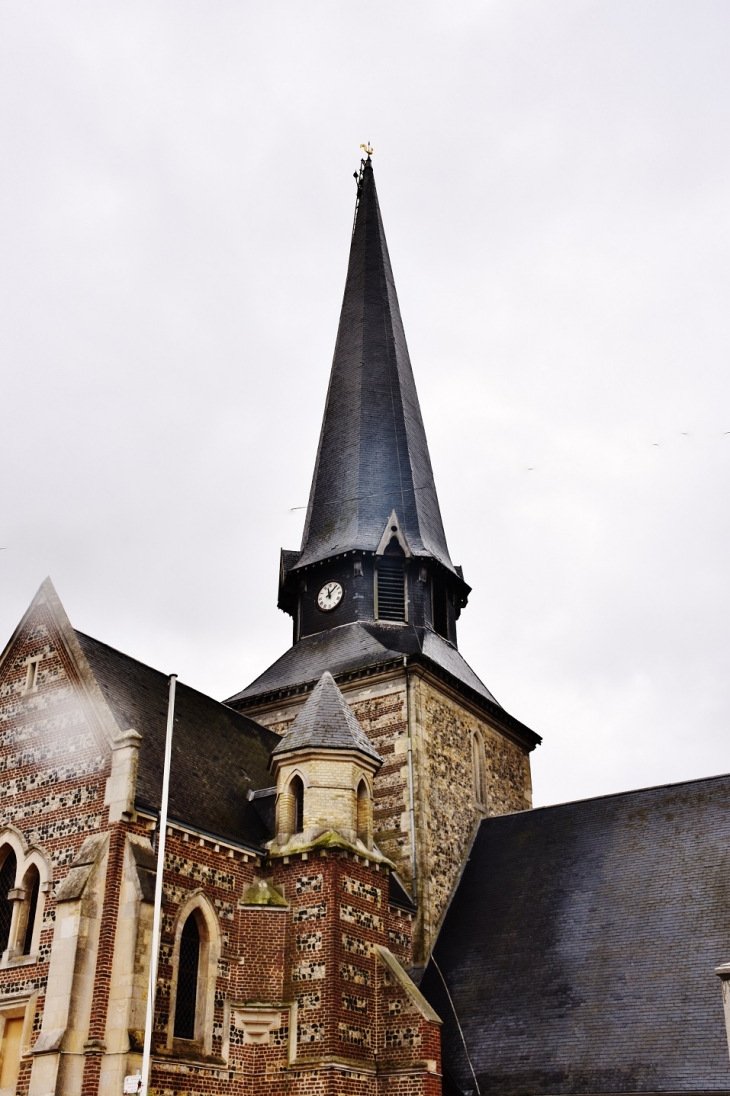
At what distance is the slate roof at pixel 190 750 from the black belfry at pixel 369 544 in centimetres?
339

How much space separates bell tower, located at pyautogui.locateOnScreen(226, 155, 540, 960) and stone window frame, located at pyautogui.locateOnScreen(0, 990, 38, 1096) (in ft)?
25.6

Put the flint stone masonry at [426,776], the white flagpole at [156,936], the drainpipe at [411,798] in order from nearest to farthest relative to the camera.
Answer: the white flagpole at [156,936], the drainpipe at [411,798], the flint stone masonry at [426,776]

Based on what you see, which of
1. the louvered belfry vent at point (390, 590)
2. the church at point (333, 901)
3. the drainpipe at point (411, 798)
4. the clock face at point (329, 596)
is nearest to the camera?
the church at point (333, 901)

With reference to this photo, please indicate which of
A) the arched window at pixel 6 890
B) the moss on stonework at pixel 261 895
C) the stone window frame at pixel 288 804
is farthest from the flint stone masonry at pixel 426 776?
the arched window at pixel 6 890

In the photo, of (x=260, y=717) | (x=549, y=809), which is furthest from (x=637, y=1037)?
(x=260, y=717)

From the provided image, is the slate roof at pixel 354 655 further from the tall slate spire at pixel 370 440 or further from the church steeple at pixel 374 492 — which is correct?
the tall slate spire at pixel 370 440

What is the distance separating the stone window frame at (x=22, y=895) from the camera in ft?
56.9

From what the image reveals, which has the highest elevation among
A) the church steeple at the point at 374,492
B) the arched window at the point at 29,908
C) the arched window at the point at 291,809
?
the church steeple at the point at 374,492

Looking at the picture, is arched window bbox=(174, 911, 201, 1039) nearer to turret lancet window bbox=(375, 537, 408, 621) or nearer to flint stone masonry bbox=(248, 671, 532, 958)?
flint stone masonry bbox=(248, 671, 532, 958)

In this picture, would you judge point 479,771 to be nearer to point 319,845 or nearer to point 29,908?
point 319,845

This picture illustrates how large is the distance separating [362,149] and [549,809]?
77.7 feet

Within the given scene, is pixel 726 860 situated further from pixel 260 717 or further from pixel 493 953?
pixel 260 717

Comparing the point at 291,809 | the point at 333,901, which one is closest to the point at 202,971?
the point at 333,901

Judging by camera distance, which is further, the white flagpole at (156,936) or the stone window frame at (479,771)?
the stone window frame at (479,771)
